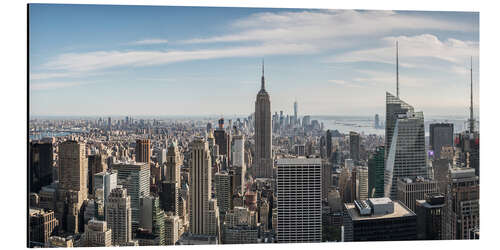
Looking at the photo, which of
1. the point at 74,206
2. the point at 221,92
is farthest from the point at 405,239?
the point at 74,206

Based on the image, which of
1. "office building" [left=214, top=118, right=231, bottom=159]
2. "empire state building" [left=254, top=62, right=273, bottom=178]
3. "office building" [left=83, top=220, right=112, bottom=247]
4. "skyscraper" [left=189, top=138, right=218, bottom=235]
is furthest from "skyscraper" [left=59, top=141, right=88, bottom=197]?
"empire state building" [left=254, top=62, right=273, bottom=178]

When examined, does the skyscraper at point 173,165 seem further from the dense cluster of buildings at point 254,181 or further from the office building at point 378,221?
the office building at point 378,221

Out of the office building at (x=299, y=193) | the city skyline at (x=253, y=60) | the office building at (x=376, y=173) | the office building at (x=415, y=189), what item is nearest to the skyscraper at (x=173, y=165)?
the city skyline at (x=253, y=60)

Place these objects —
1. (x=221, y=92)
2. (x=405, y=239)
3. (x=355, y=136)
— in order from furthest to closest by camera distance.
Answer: (x=355, y=136) → (x=221, y=92) → (x=405, y=239)

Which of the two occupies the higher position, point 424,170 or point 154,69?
point 154,69

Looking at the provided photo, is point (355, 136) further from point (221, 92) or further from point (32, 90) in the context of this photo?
point (32, 90)

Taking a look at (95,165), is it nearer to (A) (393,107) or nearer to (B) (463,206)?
(A) (393,107)
